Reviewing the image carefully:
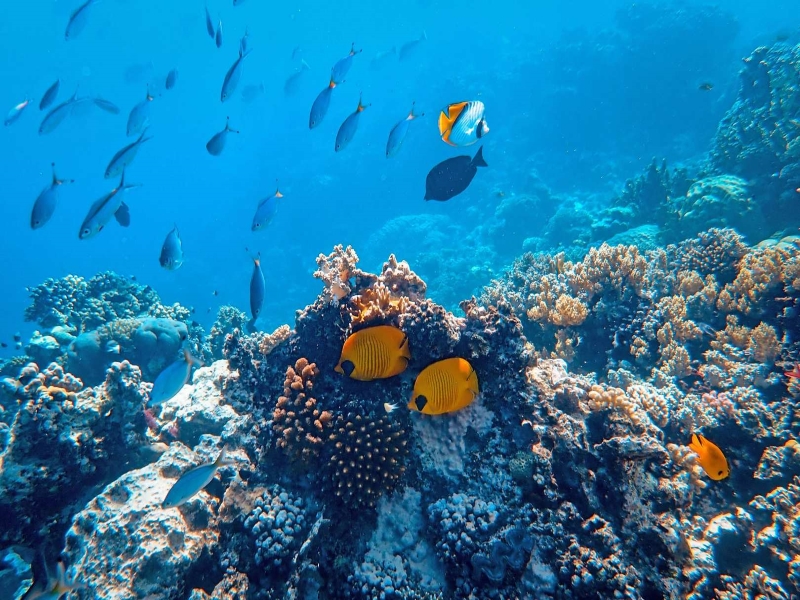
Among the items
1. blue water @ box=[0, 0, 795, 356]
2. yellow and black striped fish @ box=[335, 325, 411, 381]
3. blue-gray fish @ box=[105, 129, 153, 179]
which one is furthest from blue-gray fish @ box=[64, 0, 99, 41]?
yellow and black striped fish @ box=[335, 325, 411, 381]

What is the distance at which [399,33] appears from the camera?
66875mm

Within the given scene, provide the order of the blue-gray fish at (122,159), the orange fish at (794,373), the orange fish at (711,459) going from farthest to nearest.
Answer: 1. the blue-gray fish at (122,159)
2. the orange fish at (794,373)
3. the orange fish at (711,459)

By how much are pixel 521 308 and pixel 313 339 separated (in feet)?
13.3

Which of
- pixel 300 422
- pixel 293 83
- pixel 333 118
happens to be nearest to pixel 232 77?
pixel 300 422

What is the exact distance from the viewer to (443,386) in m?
2.47

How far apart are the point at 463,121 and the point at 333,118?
47.4 m

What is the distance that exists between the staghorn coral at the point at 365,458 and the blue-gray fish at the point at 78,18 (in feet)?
32.0

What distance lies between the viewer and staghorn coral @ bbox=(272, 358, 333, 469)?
3043 millimetres

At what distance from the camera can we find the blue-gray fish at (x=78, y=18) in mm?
7481

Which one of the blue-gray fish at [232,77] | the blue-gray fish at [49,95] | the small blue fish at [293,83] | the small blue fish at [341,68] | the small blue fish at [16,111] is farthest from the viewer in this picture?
the small blue fish at [293,83]

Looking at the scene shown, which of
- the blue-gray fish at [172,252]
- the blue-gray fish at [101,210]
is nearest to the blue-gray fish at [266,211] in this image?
the blue-gray fish at [172,252]

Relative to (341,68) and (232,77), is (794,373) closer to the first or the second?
(341,68)

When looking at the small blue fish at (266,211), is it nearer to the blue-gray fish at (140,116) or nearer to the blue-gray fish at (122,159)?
the blue-gray fish at (122,159)

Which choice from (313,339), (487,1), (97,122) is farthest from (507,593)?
(97,122)
